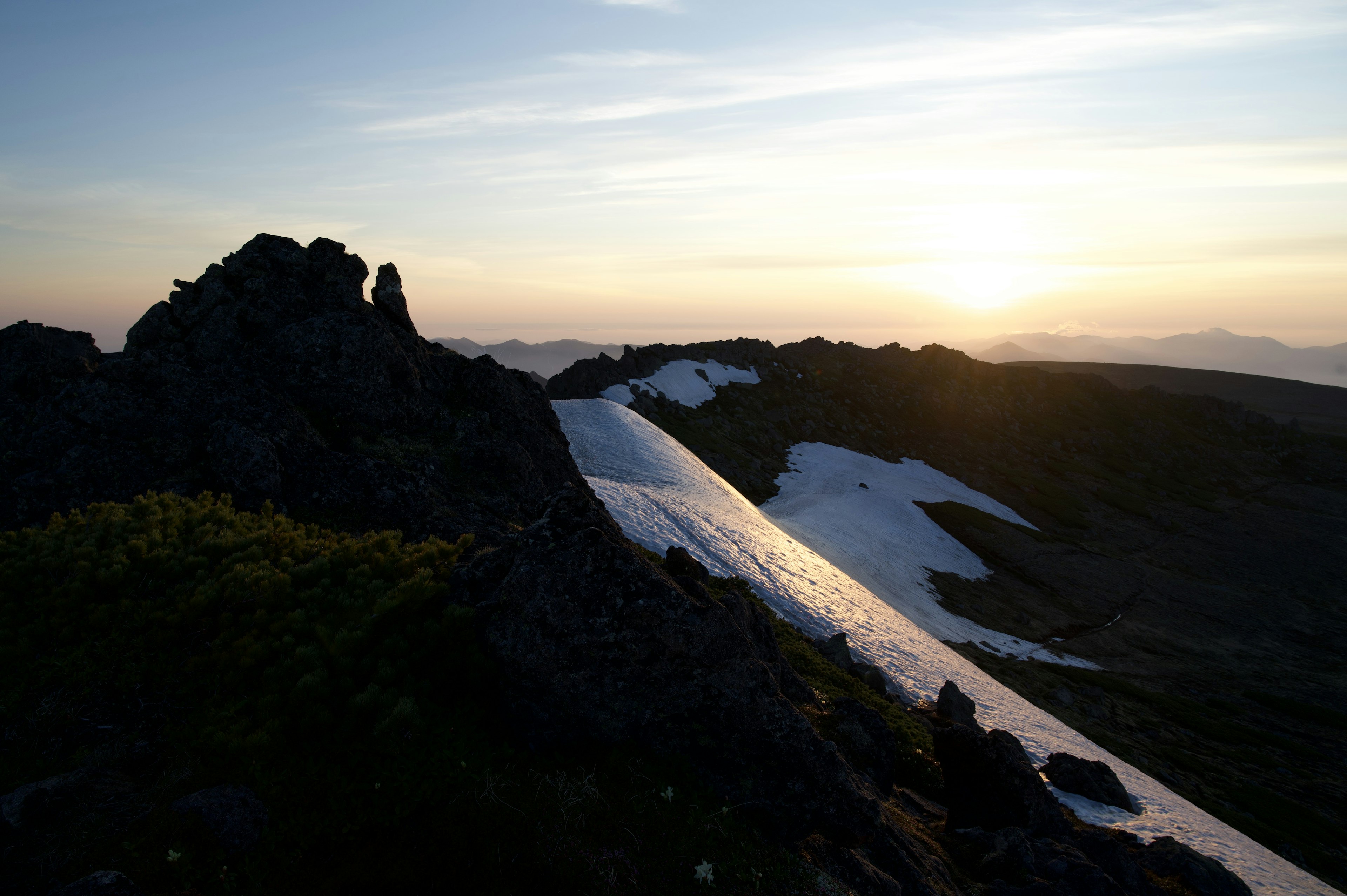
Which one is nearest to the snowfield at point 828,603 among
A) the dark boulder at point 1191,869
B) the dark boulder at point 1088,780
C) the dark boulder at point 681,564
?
the dark boulder at point 1088,780

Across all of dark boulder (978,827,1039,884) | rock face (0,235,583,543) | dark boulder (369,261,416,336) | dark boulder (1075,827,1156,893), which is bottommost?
dark boulder (1075,827,1156,893)

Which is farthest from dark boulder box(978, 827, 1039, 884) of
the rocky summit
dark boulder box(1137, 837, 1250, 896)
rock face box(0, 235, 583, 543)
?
rock face box(0, 235, 583, 543)

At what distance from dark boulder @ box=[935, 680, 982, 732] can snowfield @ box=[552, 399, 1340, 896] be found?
2.34 m

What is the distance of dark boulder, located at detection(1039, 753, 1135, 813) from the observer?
80.0ft

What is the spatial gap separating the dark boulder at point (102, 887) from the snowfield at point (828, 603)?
79.9ft

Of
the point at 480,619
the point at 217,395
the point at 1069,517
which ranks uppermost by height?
the point at 217,395

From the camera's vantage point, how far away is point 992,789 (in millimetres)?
16828

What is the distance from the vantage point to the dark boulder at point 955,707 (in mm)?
25875

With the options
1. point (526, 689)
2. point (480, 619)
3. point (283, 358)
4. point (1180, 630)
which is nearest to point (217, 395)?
point (283, 358)

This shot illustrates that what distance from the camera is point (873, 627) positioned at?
35562mm

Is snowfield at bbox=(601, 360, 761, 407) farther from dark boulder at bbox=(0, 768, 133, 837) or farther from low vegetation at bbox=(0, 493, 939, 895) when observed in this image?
dark boulder at bbox=(0, 768, 133, 837)

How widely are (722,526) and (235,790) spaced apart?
1253 inches

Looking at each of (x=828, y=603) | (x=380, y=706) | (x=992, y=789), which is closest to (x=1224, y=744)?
(x=828, y=603)

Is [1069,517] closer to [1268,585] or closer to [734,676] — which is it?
[1268,585]
